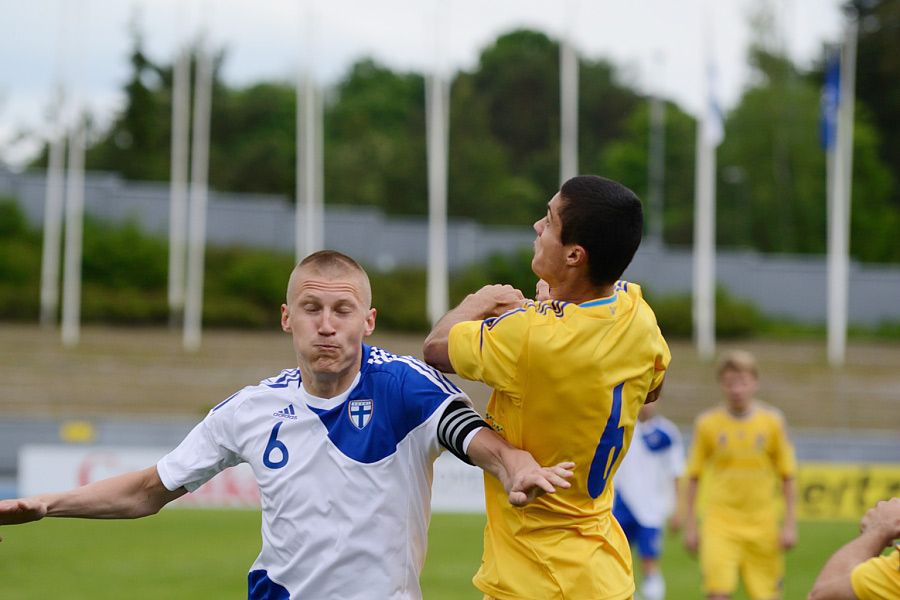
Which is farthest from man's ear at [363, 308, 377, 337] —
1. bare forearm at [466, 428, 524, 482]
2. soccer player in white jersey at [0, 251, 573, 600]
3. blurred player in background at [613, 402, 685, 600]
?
blurred player in background at [613, 402, 685, 600]

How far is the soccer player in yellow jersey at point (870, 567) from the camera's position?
3420 mm

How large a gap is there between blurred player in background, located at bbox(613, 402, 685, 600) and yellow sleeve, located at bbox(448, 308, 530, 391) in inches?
276

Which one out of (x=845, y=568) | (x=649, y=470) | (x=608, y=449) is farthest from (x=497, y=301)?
(x=649, y=470)

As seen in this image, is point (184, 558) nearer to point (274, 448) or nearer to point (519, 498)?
point (274, 448)

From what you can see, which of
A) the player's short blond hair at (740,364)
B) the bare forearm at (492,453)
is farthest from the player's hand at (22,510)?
the player's short blond hair at (740,364)

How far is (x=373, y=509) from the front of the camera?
389 centimetres

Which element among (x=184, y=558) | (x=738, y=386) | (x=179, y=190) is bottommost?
(x=184, y=558)

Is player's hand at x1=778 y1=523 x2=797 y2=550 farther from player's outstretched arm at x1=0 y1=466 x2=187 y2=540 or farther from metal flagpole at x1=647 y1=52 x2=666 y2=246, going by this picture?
metal flagpole at x1=647 y1=52 x2=666 y2=246

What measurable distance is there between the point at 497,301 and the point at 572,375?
1.55ft

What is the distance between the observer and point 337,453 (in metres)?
3.91

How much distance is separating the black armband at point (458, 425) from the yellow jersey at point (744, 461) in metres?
5.81

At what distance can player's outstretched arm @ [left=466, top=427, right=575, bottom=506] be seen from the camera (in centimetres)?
330

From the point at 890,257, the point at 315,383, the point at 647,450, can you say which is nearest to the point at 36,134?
the point at 890,257

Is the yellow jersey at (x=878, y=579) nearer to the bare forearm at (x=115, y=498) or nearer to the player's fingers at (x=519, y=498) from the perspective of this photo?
the player's fingers at (x=519, y=498)
